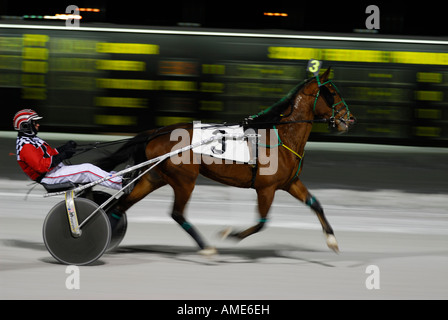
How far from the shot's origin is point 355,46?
A: 1397cm

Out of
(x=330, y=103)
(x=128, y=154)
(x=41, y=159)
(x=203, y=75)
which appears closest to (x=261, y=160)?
(x=330, y=103)

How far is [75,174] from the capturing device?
5.44 metres

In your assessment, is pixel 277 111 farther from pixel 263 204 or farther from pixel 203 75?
pixel 203 75

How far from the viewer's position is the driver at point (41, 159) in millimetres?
5297

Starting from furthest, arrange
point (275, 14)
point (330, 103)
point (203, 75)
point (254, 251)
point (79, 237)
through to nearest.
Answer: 1. point (275, 14)
2. point (203, 75)
3. point (254, 251)
4. point (330, 103)
5. point (79, 237)

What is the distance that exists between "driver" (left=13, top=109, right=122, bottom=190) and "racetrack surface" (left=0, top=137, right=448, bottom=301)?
0.70m

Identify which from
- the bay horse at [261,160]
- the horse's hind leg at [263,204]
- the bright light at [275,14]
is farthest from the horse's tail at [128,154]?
the bright light at [275,14]

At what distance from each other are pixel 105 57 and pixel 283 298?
10.3 m

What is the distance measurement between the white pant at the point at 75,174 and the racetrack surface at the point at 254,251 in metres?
0.67

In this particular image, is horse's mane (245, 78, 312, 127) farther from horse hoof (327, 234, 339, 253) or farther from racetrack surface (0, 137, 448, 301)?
racetrack surface (0, 137, 448, 301)

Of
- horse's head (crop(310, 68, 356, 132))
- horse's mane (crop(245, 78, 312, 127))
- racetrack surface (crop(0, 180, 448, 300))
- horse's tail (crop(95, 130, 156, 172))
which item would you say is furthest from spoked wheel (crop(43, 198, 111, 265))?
horse's head (crop(310, 68, 356, 132))

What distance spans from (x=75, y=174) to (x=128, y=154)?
0.66 metres

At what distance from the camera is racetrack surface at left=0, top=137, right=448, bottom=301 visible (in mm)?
4906

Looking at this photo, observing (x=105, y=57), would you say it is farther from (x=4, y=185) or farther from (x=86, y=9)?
(x=4, y=185)
